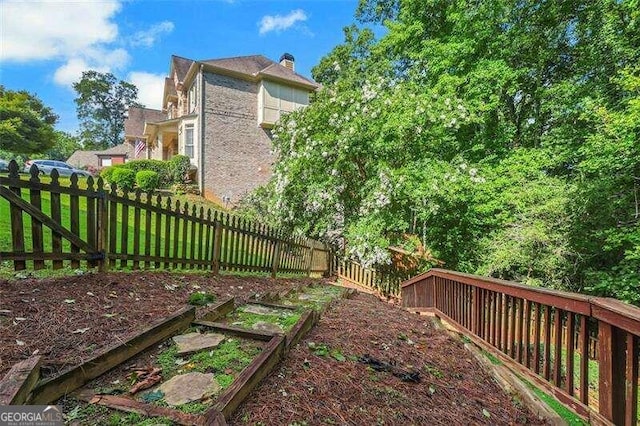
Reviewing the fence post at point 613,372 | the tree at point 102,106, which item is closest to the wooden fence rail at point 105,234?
the fence post at point 613,372

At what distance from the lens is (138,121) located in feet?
108

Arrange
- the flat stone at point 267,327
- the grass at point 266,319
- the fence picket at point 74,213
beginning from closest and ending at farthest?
1. the flat stone at point 267,327
2. the grass at point 266,319
3. the fence picket at point 74,213

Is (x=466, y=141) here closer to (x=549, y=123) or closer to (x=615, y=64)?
(x=549, y=123)

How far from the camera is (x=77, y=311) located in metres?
2.81

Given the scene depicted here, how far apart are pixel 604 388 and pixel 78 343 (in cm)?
329

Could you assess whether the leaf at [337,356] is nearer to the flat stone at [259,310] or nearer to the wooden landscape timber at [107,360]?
the flat stone at [259,310]

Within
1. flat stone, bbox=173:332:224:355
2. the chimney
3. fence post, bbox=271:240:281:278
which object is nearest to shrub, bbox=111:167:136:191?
the chimney

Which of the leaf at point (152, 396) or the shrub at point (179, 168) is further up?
the shrub at point (179, 168)

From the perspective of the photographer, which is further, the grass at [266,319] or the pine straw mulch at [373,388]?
the grass at [266,319]

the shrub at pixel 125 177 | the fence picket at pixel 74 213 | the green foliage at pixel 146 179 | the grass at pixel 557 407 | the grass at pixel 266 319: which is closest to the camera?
the grass at pixel 557 407

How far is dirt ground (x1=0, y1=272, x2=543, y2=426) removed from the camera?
75.6 inches

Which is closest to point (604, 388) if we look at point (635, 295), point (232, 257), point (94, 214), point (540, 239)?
point (94, 214)

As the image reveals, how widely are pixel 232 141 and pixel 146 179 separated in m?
4.91

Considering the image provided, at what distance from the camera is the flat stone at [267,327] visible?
2.86 metres
